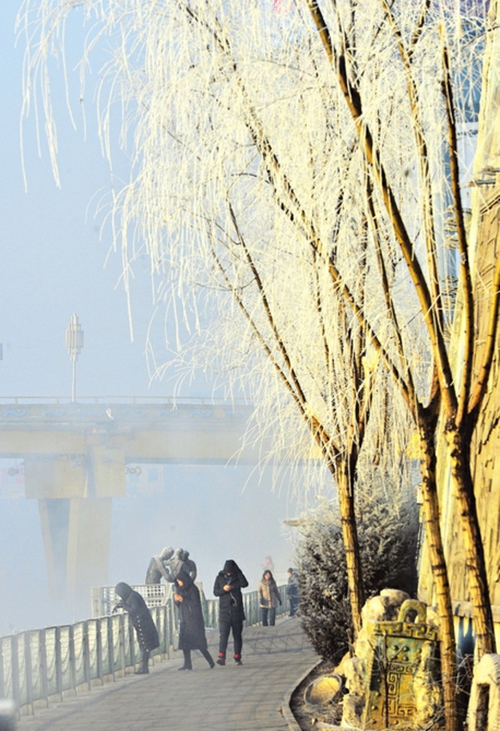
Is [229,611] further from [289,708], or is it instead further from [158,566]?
[289,708]

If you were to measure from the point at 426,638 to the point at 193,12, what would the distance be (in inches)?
194

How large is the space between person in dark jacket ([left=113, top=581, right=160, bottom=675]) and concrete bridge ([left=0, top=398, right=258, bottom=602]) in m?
36.7

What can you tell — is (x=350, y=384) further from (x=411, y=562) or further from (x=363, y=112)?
(x=411, y=562)

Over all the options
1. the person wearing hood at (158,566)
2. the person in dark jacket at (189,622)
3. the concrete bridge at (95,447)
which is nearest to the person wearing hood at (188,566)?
the person in dark jacket at (189,622)

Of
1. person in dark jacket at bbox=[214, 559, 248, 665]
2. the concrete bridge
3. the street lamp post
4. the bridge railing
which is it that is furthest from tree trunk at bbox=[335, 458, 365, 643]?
the street lamp post

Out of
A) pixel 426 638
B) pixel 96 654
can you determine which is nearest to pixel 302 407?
pixel 426 638

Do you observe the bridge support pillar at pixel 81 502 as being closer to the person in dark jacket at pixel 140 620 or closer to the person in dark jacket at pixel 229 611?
the person in dark jacket at pixel 229 611

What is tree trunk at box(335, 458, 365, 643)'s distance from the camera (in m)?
9.35

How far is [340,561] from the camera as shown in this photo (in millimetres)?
11789

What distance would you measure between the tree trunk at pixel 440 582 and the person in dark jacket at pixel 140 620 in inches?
338

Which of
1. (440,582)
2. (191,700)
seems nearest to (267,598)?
(191,700)

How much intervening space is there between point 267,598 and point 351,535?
14.9 m

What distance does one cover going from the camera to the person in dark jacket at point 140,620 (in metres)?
14.8

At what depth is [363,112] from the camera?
5.91 m
